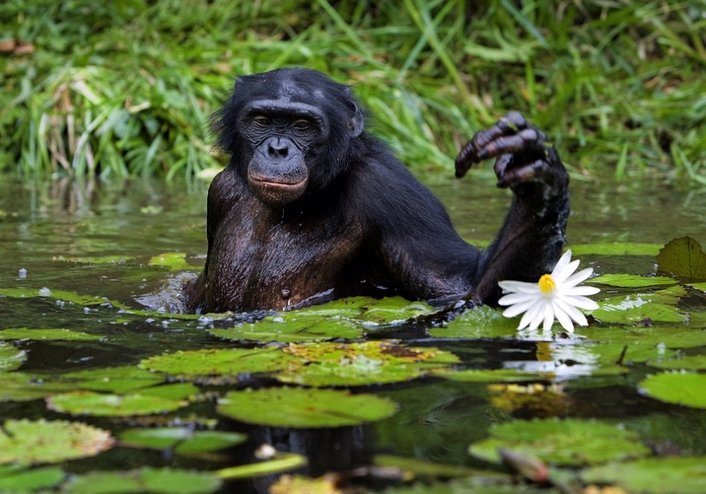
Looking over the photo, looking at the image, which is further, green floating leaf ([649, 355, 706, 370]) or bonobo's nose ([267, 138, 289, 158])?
bonobo's nose ([267, 138, 289, 158])

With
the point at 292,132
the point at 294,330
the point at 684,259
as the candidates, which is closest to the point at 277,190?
the point at 292,132

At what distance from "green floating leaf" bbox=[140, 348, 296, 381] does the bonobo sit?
1.54 metres

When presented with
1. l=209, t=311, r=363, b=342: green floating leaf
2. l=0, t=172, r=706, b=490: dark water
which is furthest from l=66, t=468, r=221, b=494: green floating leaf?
l=209, t=311, r=363, b=342: green floating leaf

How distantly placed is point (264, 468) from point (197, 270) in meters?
4.74

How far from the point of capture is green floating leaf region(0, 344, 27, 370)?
413 centimetres

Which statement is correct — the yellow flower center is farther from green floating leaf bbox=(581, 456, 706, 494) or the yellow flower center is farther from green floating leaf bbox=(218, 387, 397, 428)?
green floating leaf bbox=(581, 456, 706, 494)

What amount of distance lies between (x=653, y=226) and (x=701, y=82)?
18.3ft

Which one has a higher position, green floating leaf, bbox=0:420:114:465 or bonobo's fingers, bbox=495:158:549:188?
bonobo's fingers, bbox=495:158:549:188

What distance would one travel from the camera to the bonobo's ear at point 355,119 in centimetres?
609

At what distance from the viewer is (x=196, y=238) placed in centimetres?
895

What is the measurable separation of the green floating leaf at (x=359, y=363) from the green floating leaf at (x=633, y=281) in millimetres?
1916

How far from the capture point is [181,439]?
10.1ft

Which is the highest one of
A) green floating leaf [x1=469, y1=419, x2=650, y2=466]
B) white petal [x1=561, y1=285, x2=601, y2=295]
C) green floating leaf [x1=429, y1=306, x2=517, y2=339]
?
white petal [x1=561, y1=285, x2=601, y2=295]

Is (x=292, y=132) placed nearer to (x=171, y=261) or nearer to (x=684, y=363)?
(x=171, y=261)
